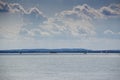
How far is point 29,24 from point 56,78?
1492mm

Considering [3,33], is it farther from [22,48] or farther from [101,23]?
[101,23]

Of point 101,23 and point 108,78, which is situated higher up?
point 101,23

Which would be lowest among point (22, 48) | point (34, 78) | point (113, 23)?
point (34, 78)

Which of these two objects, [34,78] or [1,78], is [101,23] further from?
[1,78]

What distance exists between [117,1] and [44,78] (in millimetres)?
2464

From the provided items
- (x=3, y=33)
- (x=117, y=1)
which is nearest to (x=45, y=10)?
(x=3, y=33)

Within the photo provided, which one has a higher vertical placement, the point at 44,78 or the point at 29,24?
the point at 29,24

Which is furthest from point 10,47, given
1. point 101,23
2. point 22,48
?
point 101,23

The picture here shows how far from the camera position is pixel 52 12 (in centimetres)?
959

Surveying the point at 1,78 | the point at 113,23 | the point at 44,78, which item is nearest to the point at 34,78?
the point at 44,78

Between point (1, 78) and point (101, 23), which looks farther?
point (101, 23)

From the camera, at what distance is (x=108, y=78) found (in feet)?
30.6

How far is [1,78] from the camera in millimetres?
8961

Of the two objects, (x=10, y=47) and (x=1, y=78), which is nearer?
(x=1, y=78)
